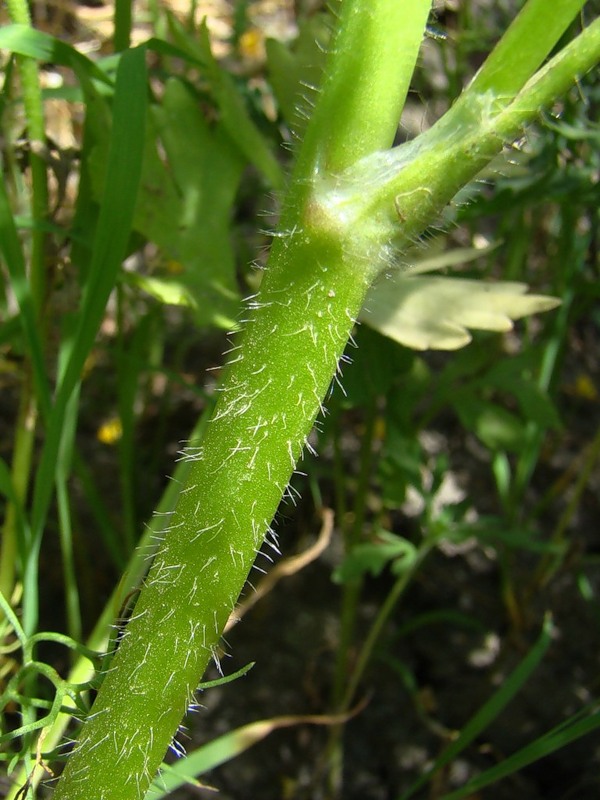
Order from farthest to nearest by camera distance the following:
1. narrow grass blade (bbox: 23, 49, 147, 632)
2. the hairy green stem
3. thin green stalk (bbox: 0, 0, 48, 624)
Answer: thin green stalk (bbox: 0, 0, 48, 624)
narrow grass blade (bbox: 23, 49, 147, 632)
the hairy green stem

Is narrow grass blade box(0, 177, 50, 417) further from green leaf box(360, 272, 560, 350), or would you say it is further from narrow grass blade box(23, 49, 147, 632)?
green leaf box(360, 272, 560, 350)

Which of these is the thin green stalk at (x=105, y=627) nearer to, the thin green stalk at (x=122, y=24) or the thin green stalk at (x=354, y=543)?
the thin green stalk at (x=354, y=543)

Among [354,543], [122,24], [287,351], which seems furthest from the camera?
[354,543]

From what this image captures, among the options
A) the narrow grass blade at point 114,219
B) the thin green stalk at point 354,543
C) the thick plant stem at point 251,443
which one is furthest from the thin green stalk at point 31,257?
the thin green stalk at point 354,543

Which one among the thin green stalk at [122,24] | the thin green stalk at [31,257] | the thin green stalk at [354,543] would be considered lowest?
the thin green stalk at [354,543]

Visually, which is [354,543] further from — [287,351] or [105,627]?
[287,351]

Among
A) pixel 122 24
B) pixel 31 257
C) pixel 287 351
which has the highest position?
pixel 122 24

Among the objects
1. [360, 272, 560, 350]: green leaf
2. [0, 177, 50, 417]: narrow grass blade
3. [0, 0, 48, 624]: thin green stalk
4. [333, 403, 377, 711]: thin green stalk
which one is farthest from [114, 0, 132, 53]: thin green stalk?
[333, 403, 377, 711]: thin green stalk

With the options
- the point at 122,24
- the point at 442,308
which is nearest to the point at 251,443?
the point at 442,308

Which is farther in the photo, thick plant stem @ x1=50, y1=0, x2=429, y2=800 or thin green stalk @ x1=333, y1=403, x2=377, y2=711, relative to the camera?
thin green stalk @ x1=333, y1=403, x2=377, y2=711
